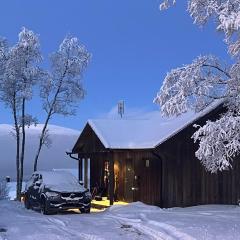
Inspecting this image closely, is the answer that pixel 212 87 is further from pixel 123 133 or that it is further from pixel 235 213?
pixel 123 133

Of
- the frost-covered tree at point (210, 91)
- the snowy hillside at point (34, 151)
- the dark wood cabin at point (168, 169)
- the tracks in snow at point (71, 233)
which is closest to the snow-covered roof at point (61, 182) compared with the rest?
the dark wood cabin at point (168, 169)

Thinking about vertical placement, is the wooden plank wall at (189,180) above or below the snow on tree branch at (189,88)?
below

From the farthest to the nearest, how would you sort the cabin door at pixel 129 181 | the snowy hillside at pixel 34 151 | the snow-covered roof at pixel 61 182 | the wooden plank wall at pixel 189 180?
the snowy hillside at pixel 34 151 → the cabin door at pixel 129 181 → the wooden plank wall at pixel 189 180 → the snow-covered roof at pixel 61 182

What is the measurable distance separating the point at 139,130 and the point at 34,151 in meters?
37.1

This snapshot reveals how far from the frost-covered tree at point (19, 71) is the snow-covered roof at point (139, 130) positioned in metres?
6.93

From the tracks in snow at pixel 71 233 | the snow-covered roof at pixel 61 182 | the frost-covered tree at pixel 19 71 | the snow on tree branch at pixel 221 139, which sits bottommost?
the tracks in snow at pixel 71 233

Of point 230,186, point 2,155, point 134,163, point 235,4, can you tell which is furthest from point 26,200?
point 2,155

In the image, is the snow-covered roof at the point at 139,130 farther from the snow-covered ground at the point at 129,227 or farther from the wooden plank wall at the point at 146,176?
the snow-covered ground at the point at 129,227

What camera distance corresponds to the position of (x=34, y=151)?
6225 centimetres

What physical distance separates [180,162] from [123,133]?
4139 millimetres

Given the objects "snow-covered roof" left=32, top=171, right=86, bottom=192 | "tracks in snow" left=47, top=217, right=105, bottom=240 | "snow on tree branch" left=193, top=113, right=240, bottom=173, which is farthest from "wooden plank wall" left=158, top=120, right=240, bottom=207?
"snow on tree branch" left=193, top=113, right=240, bottom=173

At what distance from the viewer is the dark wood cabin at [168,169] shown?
2292cm

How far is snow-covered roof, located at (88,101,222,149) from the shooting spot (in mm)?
22844

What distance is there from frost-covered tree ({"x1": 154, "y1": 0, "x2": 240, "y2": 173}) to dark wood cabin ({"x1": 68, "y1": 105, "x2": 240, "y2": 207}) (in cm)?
761
